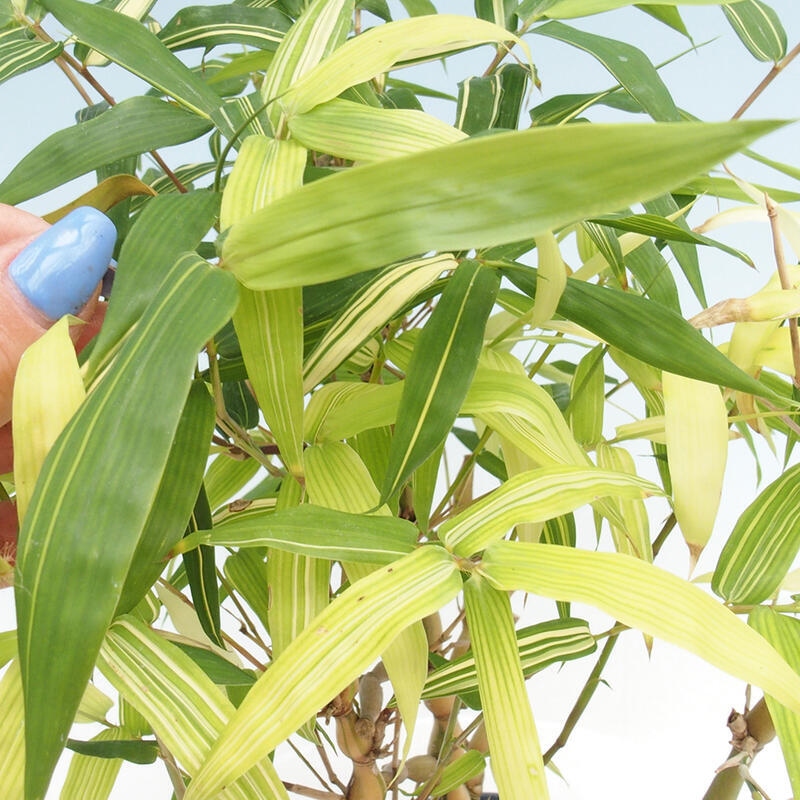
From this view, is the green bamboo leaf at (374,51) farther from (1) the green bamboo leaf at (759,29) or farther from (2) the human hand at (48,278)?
(1) the green bamboo leaf at (759,29)

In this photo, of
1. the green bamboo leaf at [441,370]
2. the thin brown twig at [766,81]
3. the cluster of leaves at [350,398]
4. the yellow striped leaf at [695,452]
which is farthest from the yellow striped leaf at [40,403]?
the thin brown twig at [766,81]

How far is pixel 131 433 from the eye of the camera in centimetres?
23

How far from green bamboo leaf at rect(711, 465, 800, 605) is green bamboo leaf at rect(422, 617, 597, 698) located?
2.4 inches

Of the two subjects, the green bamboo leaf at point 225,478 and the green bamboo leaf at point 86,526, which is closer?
the green bamboo leaf at point 86,526

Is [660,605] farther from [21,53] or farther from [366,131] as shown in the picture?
[21,53]

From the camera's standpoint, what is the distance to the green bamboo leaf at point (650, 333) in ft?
1.03

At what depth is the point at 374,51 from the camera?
317 millimetres

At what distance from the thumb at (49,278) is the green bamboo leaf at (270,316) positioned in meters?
0.05

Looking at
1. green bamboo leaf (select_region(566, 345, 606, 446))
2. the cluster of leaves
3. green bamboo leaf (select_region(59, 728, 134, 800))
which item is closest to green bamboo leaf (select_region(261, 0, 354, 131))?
the cluster of leaves

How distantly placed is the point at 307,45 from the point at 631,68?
0.15m

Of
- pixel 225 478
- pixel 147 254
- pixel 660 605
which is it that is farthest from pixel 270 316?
pixel 225 478

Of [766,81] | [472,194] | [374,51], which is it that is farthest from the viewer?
[766,81]

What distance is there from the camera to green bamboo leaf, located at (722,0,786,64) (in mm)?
480

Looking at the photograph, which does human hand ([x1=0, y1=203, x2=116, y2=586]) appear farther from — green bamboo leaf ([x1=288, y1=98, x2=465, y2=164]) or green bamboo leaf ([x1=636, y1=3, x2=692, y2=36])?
green bamboo leaf ([x1=636, y1=3, x2=692, y2=36])
